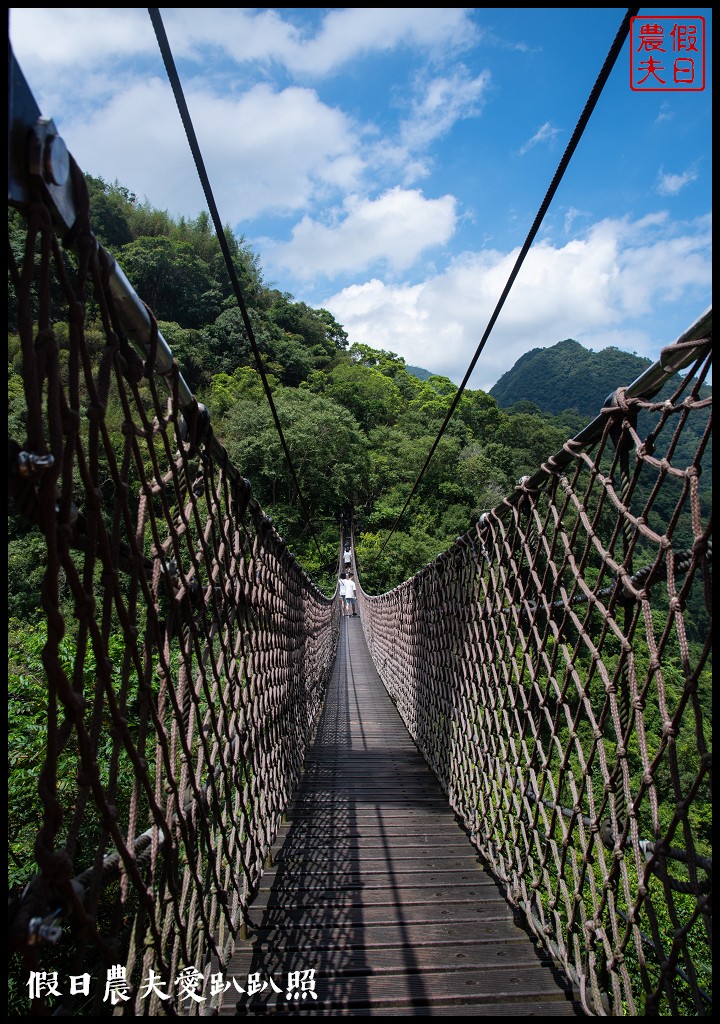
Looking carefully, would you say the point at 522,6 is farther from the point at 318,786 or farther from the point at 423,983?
the point at 318,786

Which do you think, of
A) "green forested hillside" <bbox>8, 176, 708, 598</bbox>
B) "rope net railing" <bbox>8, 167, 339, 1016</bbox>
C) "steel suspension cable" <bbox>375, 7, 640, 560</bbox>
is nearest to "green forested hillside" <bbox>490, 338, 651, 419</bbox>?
"green forested hillside" <bbox>8, 176, 708, 598</bbox>

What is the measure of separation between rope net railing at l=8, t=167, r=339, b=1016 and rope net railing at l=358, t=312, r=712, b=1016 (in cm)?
56

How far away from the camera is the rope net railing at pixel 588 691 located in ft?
2.42

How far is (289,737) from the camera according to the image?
1.99 metres

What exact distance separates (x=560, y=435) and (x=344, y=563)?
498 inches

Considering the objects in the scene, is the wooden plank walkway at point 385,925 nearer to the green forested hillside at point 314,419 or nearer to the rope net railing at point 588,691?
the rope net railing at point 588,691

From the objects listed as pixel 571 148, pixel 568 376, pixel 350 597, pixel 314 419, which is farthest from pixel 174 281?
pixel 568 376

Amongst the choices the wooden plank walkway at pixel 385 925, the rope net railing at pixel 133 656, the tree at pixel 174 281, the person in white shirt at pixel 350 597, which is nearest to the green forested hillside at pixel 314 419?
the tree at pixel 174 281

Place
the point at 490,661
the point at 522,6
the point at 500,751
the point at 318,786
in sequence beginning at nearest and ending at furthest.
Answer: the point at 522,6
the point at 500,751
the point at 490,661
the point at 318,786

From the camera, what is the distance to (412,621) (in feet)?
9.60

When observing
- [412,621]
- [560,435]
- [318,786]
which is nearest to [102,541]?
[318,786]

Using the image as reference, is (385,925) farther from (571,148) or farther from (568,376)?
(568,376)

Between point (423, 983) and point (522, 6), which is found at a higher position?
point (522, 6)

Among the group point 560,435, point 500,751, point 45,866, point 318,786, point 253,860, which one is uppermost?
point 560,435
